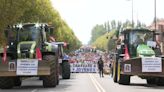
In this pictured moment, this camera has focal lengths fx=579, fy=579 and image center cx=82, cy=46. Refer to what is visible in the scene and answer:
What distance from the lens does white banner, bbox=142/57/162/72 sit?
30234mm

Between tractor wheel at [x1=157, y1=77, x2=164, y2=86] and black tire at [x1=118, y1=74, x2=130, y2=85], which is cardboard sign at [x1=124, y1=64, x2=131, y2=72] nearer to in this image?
black tire at [x1=118, y1=74, x2=130, y2=85]

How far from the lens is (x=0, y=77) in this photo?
28.9 metres

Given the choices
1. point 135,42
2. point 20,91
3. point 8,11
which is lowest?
point 20,91

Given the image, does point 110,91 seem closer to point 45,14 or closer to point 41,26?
point 41,26

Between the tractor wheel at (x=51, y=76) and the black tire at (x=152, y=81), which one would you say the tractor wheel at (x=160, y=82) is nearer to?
the black tire at (x=152, y=81)

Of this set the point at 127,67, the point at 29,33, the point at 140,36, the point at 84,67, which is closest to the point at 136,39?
the point at 140,36

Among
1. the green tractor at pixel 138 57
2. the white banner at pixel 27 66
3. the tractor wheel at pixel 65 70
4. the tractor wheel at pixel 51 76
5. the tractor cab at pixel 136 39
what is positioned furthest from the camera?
the tractor wheel at pixel 65 70

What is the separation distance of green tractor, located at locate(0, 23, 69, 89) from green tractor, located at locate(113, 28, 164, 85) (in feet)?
13.6

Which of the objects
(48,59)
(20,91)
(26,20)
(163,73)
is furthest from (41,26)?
(26,20)

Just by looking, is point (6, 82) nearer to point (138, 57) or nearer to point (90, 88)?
point (90, 88)

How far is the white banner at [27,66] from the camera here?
93.4ft

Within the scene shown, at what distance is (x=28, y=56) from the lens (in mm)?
29250

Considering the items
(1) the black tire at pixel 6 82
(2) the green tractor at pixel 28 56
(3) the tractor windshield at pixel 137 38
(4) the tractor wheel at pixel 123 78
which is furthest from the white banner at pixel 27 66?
(3) the tractor windshield at pixel 137 38

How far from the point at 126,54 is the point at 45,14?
125 feet
